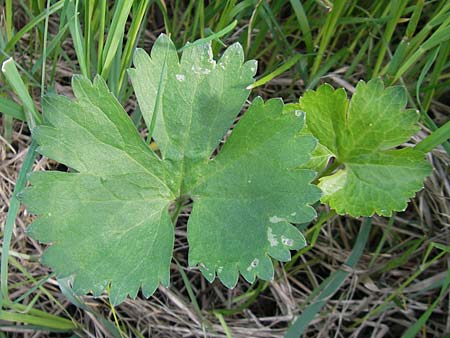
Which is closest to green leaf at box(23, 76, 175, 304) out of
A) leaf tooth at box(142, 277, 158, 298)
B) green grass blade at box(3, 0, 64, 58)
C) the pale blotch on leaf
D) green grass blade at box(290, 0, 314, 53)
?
leaf tooth at box(142, 277, 158, 298)

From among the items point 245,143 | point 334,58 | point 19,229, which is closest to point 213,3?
point 334,58

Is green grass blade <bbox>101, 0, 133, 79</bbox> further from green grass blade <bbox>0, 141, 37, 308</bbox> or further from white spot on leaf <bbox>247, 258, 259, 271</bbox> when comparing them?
white spot on leaf <bbox>247, 258, 259, 271</bbox>

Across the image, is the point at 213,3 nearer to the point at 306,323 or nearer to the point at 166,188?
the point at 166,188

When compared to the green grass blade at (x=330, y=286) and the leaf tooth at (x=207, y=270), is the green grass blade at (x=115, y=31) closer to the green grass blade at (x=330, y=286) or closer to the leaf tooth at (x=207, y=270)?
the leaf tooth at (x=207, y=270)

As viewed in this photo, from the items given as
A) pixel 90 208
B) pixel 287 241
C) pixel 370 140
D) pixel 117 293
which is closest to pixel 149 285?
pixel 117 293

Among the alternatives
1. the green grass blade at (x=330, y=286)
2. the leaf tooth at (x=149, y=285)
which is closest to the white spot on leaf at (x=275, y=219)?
the leaf tooth at (x=149, y=285)

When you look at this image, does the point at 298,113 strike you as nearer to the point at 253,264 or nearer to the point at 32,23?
the point at 253,264
